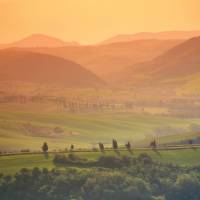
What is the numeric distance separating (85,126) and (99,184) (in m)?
76.8

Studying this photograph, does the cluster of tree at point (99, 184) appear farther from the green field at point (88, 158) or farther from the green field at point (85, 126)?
the green field at point (85, 126)

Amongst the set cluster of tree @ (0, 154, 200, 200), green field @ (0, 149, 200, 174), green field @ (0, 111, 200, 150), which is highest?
green field @ (0, 111, 200, 150)

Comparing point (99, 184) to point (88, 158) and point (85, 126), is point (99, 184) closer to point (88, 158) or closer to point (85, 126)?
point (88, 158)

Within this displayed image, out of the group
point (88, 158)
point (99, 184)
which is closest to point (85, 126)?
point (88, 158)

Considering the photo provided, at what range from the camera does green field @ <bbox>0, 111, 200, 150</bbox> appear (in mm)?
144500

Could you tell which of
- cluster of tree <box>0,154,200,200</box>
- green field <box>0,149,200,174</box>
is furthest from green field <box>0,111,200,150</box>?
cluster of tree <box>0,154,200,200</box>

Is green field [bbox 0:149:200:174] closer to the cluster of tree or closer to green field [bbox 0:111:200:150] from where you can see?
the cluster of tree

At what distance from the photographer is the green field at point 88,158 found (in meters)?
102

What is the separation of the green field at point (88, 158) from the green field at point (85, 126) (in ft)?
84.0

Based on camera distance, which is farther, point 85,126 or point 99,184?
point 85,126

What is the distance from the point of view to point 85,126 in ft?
562

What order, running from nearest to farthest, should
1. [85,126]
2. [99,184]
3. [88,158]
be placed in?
[99,184] < [88,158] < [85,126]

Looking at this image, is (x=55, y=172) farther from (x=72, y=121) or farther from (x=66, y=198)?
(x=72, y=121)

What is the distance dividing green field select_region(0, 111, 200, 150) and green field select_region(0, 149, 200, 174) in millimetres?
25600
